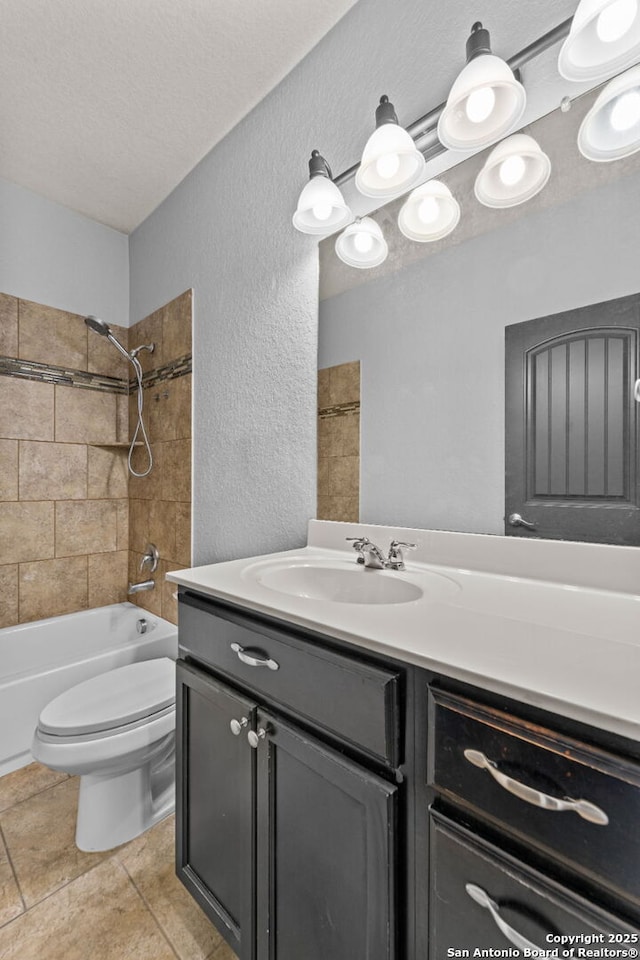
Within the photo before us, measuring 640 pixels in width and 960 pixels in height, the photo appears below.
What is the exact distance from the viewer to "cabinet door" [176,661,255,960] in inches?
34.1

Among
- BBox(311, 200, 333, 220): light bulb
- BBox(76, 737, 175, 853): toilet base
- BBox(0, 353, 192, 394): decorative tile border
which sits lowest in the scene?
BBox(76, 737, 175, 853): toilet base

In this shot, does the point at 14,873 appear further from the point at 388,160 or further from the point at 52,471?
the point at 388,160

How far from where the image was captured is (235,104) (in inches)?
62.2

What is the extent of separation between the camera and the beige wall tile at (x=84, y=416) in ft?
7.17

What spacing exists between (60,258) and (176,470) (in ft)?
4.18

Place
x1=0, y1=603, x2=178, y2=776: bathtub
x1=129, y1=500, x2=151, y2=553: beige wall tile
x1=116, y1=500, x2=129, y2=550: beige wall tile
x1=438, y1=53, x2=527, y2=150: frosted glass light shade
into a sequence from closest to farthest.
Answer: x1=438, y1=53, x2=527, y2=150: frosted glass light shade < x1=0, y1=603, x2=178, y2=776: bathtub < x1=129, y1=500, x2=151, y2=553: beige wall tile < x1=116, y1=500, x2=129, y2=550: beige wall tile

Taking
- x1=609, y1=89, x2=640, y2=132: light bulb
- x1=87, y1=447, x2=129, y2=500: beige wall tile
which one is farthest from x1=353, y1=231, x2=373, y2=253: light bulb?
x1=87, y1=447, x2=129, y2=500: beige wall tile

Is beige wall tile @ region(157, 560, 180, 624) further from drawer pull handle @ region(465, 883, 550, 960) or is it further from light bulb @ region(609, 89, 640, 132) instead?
light bulb @ region(609, 89, 640, 132)

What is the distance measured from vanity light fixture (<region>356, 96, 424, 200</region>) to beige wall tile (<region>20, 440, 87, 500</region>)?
6.16 ft

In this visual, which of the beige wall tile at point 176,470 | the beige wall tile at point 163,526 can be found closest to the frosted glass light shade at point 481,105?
the beige wall tile at point 176,470

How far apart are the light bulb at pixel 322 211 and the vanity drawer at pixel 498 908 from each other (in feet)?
4.75

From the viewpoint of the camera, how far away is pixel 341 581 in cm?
114

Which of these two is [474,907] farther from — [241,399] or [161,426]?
[161,426]

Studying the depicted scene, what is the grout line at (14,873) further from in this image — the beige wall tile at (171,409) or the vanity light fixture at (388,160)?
the vanity light fixture at (388,160)
